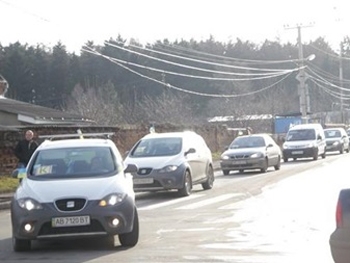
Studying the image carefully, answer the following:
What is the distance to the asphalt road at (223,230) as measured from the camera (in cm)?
1073

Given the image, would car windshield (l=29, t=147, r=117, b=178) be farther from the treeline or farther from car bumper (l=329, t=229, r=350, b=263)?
the treeline

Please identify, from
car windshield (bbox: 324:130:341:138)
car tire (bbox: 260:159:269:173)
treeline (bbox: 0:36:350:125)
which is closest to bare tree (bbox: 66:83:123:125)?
A: treeline (bbox: 0:36:350:125)

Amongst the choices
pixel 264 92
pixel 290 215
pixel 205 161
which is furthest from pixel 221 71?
pixel 290 215

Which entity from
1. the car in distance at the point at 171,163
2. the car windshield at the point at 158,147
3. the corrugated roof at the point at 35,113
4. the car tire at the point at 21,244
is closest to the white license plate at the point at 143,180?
the car in distance at the point at 171,163

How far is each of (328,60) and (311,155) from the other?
63.1 metres

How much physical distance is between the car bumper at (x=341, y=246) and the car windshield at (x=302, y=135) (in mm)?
33975

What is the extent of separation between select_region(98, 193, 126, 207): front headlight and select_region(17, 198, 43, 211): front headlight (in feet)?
2.76

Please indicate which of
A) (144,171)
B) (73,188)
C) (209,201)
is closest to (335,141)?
(144,171)

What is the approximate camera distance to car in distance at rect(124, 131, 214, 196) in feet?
66.0

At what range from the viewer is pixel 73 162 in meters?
12.4

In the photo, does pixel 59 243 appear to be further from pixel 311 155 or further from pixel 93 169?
pixel 311 155

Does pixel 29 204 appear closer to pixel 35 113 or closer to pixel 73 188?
pixel 73 188

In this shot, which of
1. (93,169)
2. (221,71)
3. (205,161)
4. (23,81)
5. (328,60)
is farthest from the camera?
(328,60)

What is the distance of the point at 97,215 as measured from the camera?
11.1m
